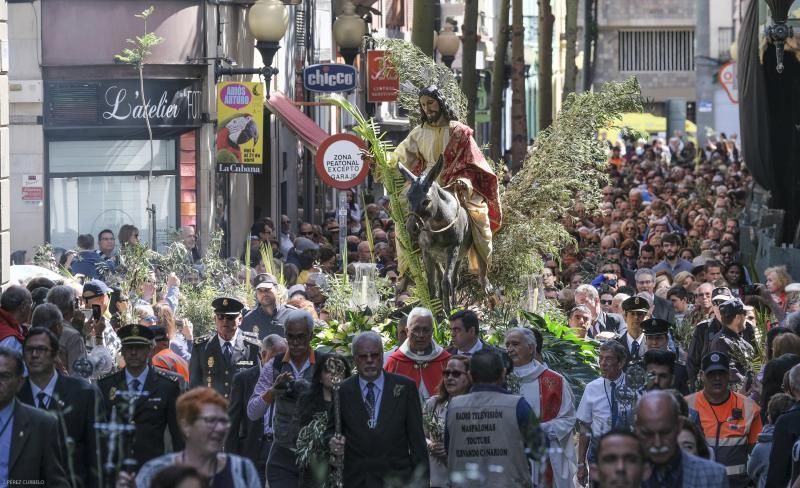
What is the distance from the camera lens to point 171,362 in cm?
1380

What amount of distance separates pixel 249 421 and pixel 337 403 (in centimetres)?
194

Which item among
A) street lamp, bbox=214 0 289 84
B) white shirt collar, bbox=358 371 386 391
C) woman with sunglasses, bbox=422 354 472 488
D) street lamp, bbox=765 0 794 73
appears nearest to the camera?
white shirt collar, bbox=358 371 386 391

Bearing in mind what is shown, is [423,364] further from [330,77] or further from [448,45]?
[448,45]

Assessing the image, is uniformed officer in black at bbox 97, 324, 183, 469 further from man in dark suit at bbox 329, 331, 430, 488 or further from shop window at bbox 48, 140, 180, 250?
shop window at bbox 48, 140, 180, 250

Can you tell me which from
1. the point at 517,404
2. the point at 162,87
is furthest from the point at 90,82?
the point at 517,404

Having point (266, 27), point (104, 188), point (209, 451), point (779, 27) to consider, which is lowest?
point (209, 451)

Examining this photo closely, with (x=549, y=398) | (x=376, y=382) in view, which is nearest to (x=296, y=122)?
(x=549, y=398)

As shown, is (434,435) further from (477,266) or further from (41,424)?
(477,266)

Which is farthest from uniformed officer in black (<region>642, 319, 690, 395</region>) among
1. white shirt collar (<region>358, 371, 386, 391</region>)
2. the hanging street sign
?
the hanging street sign

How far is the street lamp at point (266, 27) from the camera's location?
2744 centimetres

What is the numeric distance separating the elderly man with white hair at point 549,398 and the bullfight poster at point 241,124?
15.1 meters

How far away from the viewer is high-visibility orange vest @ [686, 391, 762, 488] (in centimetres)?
1137

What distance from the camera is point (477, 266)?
16844 mm

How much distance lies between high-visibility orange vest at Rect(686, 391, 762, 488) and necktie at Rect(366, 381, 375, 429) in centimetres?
195
